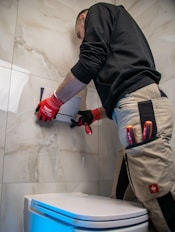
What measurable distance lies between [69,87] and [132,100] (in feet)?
0.98

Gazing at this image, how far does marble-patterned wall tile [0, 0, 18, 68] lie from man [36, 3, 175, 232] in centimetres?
30

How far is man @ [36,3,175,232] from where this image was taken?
29.9 inches

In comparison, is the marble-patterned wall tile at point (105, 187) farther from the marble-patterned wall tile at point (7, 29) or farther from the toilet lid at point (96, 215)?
the marble-patterned wall tile at point (7, 29)

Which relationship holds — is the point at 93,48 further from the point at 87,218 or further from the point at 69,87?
the point at 87,218

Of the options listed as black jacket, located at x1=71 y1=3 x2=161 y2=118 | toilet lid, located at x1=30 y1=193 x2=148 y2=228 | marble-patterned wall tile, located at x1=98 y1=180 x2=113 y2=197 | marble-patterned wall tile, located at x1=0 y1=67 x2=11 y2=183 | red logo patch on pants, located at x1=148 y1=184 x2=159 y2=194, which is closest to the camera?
toilet lid, located at x1=30 y1=193 x2=148 y2=228

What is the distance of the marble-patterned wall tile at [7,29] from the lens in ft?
3.54

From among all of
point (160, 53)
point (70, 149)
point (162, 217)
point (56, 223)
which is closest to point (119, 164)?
point (70, 149)

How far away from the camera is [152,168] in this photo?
761 millimetres

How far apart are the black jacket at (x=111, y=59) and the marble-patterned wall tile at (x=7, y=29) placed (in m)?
0.41

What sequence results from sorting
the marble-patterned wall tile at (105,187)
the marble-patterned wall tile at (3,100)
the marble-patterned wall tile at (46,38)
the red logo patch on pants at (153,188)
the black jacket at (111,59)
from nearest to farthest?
the red logo patch on pants at (153,188) < the black jacket at (111,59) < the marble-patterned wall tile at (3,100) < the marble-patterned wall tile at (46,38) < the marble-patterned wall tile at (105,187)

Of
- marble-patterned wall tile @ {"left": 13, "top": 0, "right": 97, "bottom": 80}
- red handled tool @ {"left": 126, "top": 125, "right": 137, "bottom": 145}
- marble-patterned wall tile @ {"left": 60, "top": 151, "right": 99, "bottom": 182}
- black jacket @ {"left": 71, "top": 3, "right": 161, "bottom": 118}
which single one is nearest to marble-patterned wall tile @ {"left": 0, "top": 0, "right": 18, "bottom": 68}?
marble-patterned wall tile @ {"left": 13, "top": 0, "right": 97, "bottom": 80}

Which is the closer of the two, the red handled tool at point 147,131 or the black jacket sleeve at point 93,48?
the red handled tool at point 147,131

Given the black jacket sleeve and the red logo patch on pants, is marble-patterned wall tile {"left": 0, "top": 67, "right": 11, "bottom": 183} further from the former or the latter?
the red logo patch on pants

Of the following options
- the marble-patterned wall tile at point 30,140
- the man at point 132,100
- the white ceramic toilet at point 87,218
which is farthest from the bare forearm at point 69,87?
the white ceramic toilet at point 87,218
